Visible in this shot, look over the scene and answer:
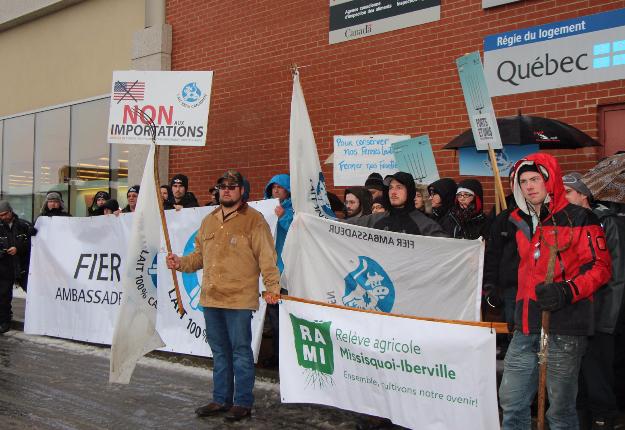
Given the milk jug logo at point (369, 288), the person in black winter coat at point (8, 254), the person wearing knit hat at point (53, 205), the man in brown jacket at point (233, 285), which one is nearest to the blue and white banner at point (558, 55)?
the milk jug logo at point (369, 288)

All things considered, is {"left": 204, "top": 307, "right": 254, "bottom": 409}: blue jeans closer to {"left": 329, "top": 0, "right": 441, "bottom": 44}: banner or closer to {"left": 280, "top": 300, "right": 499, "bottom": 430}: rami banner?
{"left": 280, "top": 300, "right": 499, "bottom": 430}: rami banner

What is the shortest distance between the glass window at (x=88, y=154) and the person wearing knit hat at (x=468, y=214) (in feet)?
31.3

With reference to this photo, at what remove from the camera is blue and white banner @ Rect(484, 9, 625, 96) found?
23.2 ft

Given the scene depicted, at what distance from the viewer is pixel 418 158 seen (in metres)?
7.37

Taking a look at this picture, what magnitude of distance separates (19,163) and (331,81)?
10389mm

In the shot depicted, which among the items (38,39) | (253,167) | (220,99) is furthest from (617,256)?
(38,39)

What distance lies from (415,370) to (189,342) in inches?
142

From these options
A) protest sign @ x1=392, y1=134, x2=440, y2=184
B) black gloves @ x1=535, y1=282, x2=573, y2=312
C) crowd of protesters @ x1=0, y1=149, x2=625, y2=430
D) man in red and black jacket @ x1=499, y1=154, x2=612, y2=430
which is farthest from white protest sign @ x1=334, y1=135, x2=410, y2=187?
black gloves @ x1=535, y1=282, x2=573, y2=312

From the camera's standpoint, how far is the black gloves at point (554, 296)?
345 centimetres

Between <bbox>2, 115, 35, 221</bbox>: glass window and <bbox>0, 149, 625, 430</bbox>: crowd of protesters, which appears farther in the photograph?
<bbox>2, 115, 35, 221</bbox>: glass window

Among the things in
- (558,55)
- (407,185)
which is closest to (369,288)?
(407,185)

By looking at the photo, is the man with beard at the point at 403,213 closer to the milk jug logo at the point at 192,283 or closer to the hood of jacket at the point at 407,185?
the hood of jacket at the point at 407,185

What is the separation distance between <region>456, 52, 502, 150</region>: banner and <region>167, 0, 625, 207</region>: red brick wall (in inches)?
95.8

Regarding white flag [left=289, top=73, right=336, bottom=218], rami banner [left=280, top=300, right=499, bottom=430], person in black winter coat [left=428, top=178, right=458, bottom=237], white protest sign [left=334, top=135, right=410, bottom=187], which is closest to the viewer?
rami banner [left=280, top=300, right=499, bottom=430]
